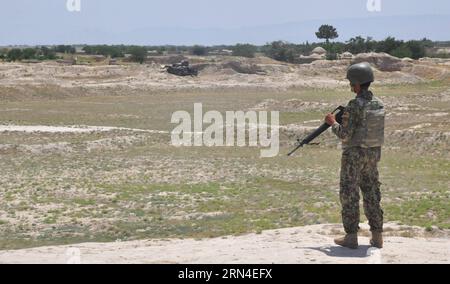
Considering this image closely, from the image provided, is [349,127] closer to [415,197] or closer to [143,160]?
[415,197]

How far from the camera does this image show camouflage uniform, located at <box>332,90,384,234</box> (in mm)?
8672

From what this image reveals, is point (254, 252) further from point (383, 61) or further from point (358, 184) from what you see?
point (383, 61)

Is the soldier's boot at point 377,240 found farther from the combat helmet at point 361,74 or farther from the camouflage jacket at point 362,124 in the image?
the combat helmet at point 361,74

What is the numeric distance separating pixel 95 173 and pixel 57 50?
138446 millimetres

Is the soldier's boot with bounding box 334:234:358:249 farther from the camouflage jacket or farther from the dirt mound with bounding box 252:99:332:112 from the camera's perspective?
the dirt mound with bounding box 252:99:332:112

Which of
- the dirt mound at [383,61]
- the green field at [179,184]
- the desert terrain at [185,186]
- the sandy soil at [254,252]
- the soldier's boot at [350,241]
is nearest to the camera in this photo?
the sandy soil at [254,252]

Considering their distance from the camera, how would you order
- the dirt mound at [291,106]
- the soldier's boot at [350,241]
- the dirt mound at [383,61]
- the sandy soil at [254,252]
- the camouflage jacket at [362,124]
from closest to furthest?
the sandy soil at [254,252] < the camouflage jacket at [362,124] < the soldier's boot at [350,241] < the dirt mound at [291,106] < the dirt mound at [383,61]

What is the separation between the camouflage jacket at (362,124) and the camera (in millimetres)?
8664

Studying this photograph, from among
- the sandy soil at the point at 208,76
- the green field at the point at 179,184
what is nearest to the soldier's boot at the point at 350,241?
the green field at the point at 179,184

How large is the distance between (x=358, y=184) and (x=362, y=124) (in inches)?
31.2

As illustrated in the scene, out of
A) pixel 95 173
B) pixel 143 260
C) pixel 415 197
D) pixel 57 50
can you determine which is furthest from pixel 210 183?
pixel 57 50

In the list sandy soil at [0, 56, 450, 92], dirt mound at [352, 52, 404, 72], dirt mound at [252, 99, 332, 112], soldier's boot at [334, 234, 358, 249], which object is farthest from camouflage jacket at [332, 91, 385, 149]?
dirt mound at [352, 52, 404, 72]

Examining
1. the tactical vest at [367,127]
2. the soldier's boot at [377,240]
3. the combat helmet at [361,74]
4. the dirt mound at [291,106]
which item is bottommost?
the dirt mound at [291,106]

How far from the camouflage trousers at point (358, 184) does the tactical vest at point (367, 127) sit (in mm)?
94
